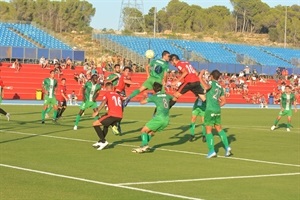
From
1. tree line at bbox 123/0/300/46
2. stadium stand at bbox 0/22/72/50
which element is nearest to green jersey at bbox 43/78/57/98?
stadium stand at bbox 0/22/72/50

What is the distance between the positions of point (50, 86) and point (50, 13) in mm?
95056

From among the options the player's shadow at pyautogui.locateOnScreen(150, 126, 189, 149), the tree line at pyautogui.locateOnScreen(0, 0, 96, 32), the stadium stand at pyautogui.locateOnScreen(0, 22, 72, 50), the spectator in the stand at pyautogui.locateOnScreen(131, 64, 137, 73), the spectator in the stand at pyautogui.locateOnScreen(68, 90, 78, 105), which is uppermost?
the tree line at pyautogui.locateOnScreen(0, 0, 96, 32)

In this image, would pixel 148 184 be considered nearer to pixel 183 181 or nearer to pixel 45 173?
pixel 183 181

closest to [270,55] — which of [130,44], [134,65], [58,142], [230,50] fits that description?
[230,50]

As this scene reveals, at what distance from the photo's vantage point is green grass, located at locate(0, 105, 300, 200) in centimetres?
1263

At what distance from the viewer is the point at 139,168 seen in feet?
51.7

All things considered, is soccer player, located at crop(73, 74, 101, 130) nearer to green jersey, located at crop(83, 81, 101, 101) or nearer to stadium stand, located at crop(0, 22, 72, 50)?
green jersey, located at crop(83, 81, 101, 101)

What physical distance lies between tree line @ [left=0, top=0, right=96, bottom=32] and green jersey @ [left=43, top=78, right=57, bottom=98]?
86.1 metres

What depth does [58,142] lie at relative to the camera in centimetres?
2103

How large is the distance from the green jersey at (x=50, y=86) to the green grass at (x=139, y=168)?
3.74m

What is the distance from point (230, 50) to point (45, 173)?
72.1 m

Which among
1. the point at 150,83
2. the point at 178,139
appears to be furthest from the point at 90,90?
the point at 178,139

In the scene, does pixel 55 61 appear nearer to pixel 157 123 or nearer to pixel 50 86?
pixel 50 86

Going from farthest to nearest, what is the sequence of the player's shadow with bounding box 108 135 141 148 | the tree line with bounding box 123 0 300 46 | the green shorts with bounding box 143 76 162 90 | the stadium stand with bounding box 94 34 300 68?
the tree line with bounding box 123 0 300 46 → the stadium stand with bounding box 94 34 300 68 → the green shorts with bounding box 143 76 162 90 → the player's shadow with bounding box 108 135 141 148
